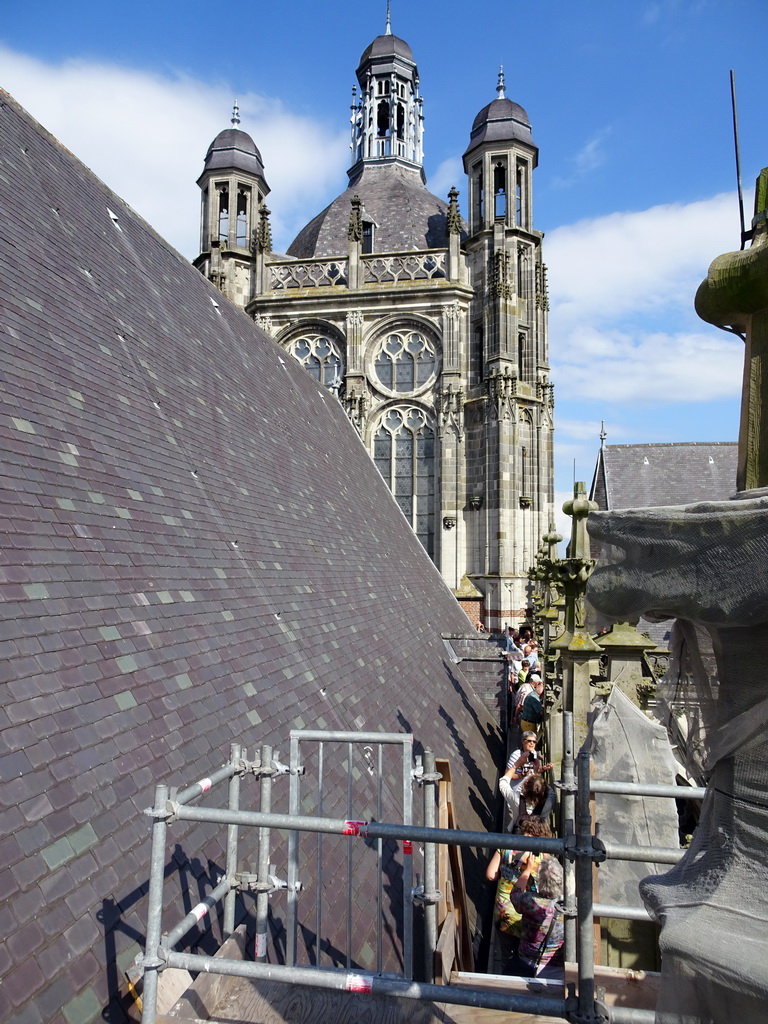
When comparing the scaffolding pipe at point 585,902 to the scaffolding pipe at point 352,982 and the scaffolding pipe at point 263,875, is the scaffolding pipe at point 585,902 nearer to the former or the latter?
the scaffolding pipe at point 352,982

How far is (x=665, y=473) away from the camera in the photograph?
2011 cm

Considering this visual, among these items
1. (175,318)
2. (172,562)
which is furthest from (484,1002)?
(175,318)

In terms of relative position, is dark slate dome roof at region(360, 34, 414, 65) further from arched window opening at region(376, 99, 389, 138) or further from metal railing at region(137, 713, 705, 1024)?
metal railing at region(137, 713, 705, 1024)

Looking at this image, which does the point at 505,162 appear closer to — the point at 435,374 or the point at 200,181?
the point at 435,374

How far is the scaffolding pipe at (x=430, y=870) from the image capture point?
9.32ft

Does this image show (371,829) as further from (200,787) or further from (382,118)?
(382,118)

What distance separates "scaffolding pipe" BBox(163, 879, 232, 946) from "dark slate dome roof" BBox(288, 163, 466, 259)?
22.7 metres

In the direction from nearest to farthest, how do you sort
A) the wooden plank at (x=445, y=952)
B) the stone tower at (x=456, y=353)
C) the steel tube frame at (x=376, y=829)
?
the steel tube frame at (x=376, y=829), the wooden plank at (x=445, y=952), the stone tower at (x=456, y=353)

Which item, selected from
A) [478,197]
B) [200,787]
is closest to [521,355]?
[478,197]

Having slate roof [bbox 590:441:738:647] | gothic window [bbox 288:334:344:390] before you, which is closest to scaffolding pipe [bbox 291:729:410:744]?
slate roof [bbox 590:441:738:647]

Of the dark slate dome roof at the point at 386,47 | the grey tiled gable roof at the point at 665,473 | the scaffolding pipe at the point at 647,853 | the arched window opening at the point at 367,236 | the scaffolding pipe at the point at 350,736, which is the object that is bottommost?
the scaffolding pipe at the point at 647,853

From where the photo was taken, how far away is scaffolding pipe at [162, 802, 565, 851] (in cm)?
207

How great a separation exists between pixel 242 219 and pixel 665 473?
55.8 ft

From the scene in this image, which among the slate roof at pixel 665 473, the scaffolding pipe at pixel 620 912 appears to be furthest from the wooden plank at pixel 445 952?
the slate roof at pixel 665 473
